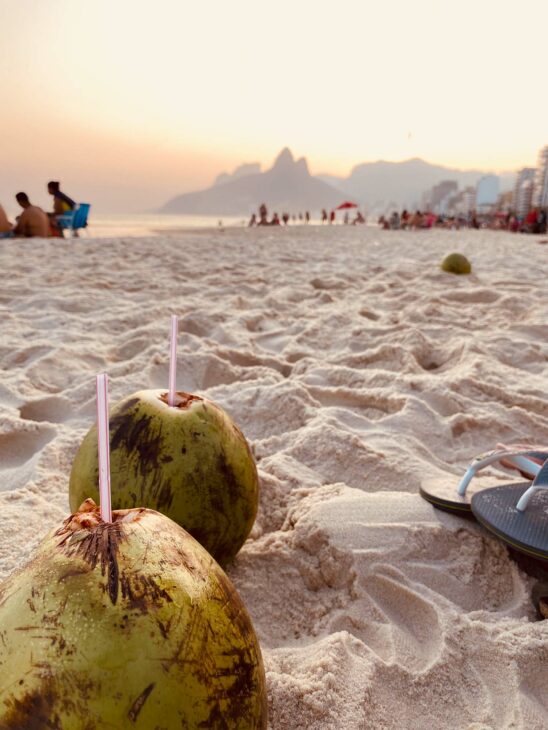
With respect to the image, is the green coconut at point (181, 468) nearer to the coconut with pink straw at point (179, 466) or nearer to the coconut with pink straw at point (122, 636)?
the coconut with pink straw at point (179, 466)

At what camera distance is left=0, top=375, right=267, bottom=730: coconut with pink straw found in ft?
1.96

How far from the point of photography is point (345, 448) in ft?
6.15

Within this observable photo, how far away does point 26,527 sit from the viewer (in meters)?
1.37

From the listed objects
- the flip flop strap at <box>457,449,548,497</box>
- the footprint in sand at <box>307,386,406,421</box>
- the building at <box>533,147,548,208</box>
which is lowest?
the footprint in sand at <box>307,386,406,421</box>

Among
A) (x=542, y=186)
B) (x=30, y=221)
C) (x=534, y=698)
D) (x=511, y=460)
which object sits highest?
(x=542, y=186)

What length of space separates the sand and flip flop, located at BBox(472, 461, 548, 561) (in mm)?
86

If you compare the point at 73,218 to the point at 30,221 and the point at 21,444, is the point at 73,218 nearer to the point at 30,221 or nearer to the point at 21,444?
the point at 30,221

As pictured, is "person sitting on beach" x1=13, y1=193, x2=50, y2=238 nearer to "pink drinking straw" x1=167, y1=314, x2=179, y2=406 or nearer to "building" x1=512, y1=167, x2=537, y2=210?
"pink drinking straw" x1=167, y1=314, x2=179, y2=406

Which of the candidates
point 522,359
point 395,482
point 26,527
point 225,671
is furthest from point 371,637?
point 522,359

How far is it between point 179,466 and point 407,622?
576mm

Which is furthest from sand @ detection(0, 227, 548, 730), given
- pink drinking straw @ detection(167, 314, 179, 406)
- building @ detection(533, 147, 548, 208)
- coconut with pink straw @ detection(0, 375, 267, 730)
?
building @ detection(533, 147, 548, 208)

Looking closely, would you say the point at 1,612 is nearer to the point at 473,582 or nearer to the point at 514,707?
the point at 514,707

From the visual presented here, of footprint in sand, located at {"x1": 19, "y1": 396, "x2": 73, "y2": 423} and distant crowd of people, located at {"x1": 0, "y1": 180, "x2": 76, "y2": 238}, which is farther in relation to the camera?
distant crowd of people, located at {"x1": 0, "y1": 180, "x2": 76, "y2": 238}

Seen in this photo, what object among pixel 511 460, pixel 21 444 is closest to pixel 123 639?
pixel 511 460
